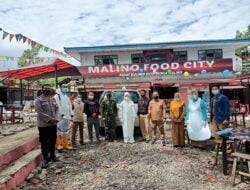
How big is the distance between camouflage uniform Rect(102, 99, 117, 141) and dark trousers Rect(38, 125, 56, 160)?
2.70m

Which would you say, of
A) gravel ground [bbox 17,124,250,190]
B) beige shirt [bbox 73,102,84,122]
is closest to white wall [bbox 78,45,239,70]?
beige shirt [bbox 73,102,84,122]

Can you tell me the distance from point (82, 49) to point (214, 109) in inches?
626

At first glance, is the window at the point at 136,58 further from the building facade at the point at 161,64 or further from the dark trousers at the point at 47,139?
the dark trousers at the point at 47,139

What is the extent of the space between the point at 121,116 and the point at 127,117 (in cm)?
23

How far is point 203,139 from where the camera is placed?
7.59 meters

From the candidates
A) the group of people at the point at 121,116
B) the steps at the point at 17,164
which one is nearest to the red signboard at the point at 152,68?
the group of people at the point at 121,116

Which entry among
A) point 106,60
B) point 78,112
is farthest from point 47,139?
point 106,60

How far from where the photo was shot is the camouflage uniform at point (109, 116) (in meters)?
8.84

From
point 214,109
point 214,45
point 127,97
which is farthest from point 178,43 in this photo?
point 214,109

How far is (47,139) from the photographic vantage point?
6.18 m

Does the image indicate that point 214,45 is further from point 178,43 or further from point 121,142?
point 121,142

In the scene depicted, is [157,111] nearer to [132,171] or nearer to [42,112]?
[132,171]

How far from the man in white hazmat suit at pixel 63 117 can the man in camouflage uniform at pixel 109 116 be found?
1437 millimetres

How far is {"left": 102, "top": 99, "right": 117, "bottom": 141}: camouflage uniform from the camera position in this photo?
29.0 ft
